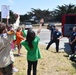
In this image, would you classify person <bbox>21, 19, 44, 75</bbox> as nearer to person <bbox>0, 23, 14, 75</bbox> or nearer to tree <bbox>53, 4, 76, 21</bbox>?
person <bbox>0, 23, 14, 75</bbox>

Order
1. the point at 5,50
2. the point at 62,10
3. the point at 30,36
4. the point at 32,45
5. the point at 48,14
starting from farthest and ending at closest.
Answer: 1. the point at 48,14
2. the point at 62,10
3. the point at 32,45
4. the point at 30,36
5. the point at 5,50

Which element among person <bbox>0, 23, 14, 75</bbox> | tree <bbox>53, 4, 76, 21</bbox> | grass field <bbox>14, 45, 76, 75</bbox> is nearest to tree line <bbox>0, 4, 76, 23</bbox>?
tree <bbox>53, 4, 76, 21</bbox>

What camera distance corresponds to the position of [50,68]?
927cm

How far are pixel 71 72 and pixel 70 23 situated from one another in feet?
36.5

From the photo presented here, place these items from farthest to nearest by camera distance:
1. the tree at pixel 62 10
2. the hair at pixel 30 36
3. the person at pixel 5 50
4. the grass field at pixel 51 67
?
the tree at pixel 62 10 < the grass field at pixel 51 67 < the hair at pixel 30 36 < the person at pixel 5 50

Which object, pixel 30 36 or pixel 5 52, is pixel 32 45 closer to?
pixel 30 36

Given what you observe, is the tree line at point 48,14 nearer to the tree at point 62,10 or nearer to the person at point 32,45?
the tree at point 62,10

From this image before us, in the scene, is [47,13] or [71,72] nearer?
[71,72]

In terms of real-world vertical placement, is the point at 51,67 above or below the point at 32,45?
below

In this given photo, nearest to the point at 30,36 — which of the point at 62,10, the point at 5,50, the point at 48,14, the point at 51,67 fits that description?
the point at 5,50

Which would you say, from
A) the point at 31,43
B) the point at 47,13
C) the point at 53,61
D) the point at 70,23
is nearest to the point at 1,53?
the point at 31,43

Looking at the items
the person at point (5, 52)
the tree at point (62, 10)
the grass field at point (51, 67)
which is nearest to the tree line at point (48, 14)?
the tree at point (62, 10)

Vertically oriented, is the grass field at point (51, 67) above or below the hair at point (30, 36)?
below

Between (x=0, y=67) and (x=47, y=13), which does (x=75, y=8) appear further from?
(x=0, y=67)
